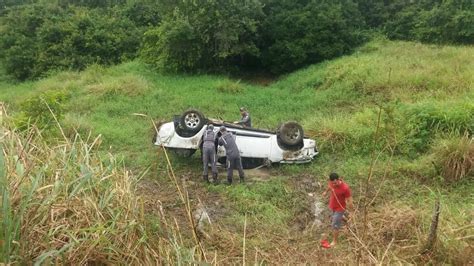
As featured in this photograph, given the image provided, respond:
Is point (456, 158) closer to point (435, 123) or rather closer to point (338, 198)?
point (435, 123)

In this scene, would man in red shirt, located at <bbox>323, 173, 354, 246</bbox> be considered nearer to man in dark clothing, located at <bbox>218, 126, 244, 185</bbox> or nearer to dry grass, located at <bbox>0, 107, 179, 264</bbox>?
man in dark clothing, located at <bbox>218, 126, 244, 185</bbox>

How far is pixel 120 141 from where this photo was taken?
11578mm

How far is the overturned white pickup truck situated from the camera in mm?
9586

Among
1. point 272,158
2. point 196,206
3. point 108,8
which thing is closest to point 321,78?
point 272,158

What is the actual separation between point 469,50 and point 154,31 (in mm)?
12215

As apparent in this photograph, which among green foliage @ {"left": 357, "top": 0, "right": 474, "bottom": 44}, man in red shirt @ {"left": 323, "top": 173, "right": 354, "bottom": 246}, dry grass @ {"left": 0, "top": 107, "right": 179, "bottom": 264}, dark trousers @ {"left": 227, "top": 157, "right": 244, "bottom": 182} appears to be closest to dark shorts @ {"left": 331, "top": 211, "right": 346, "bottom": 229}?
man in red shirt @ {"left": 323, "top": 173, "right": 354, "bottom": 246}

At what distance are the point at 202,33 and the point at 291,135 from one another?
1127 centimetres

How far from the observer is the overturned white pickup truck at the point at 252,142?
377 inches

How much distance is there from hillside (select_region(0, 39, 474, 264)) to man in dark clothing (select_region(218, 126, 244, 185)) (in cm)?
33

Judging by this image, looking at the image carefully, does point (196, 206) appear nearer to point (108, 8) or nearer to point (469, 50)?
point (469, 50)

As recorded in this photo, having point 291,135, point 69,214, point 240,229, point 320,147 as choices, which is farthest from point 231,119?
point 69,214

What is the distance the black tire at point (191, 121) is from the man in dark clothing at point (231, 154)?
78 cm

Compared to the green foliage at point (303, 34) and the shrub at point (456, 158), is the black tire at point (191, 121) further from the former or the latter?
the green foliage at point (303, 34)

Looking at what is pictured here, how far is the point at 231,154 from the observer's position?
891 centimetres
